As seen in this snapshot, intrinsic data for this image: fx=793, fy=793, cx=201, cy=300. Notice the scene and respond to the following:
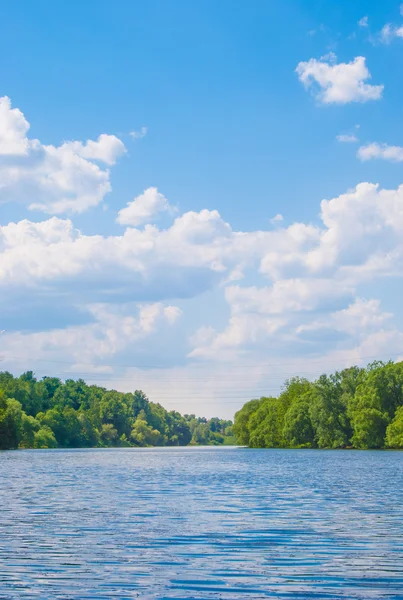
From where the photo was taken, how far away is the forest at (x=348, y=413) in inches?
5920

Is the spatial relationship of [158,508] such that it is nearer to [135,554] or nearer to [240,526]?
[240,526]

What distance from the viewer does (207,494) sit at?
4909 cm

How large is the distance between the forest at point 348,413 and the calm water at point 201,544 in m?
100

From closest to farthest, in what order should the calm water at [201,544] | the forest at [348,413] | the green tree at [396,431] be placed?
the calm water at [201,544]
the green tree at [396,431]
the forest at [348,413]

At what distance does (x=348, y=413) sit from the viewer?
525 ft

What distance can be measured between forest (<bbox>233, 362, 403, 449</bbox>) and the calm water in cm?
10007

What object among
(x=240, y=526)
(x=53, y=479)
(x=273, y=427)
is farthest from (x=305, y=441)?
(x=240, y=526)

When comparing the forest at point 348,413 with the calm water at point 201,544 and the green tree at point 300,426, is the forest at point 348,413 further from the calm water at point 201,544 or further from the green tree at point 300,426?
the calm water at point 201,544

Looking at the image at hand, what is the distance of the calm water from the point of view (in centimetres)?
2002

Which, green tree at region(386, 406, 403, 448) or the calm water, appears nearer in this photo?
the calm water

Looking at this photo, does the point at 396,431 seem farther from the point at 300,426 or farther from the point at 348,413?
the point at 300,426

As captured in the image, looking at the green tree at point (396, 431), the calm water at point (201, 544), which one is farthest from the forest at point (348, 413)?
the calm water at point (201, 544)

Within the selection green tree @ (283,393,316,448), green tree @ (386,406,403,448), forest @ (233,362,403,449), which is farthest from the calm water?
green tree @ (283,393,316,448)

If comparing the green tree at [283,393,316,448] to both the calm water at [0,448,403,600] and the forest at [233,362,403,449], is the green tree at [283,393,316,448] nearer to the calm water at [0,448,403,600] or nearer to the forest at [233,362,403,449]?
the forest at [233,362,403,449]
